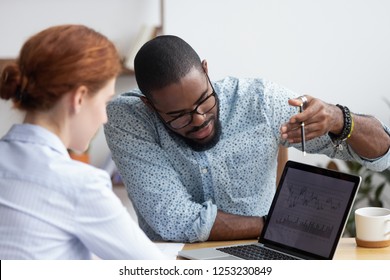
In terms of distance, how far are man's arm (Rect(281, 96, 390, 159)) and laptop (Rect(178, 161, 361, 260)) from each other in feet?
0.42

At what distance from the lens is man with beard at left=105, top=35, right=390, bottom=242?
1.85m

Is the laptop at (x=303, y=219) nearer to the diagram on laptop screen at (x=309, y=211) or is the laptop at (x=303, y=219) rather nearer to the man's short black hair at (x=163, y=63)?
the diagram on laptop screen at (x=309, y=211)

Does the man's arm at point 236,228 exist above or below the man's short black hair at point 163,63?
below

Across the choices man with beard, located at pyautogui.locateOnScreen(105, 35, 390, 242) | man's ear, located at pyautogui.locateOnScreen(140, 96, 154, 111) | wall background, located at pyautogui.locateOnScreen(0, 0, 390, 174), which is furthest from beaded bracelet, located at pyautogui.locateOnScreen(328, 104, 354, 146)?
wall background, located at pyautogui.locateOnScreen(0, 0, 390, 174)

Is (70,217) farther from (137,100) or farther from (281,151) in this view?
(281,151)

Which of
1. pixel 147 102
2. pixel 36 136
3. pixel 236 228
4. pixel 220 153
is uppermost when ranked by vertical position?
pixel 36 136

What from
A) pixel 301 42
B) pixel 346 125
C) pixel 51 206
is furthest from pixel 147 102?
pixel 301 42

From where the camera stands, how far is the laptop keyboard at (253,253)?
64.6 inches

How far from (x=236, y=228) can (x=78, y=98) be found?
0.71 m

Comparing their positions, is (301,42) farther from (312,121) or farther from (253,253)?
(253,253)

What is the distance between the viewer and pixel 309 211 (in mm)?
1669

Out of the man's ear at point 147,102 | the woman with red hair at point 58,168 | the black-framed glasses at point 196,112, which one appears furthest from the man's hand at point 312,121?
the woman with red hair at point 58,168

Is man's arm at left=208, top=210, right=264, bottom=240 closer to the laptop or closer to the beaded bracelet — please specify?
the laptop
